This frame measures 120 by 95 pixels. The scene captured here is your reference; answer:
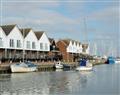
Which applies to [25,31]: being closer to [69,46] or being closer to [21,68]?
[21,68]

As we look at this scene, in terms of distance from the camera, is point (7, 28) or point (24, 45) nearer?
point (7, 28)

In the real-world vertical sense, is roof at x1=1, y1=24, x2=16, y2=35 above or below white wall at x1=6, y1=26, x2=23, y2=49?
above

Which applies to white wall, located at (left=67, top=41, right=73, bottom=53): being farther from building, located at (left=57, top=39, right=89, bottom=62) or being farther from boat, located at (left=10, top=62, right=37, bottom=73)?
boat, located at (left=10, top=62, right=37, bottom=73)

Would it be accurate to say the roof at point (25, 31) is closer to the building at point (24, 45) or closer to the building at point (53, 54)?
the building at point (24, 45)

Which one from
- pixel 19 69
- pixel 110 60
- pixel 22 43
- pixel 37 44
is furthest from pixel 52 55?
pixel 110 60

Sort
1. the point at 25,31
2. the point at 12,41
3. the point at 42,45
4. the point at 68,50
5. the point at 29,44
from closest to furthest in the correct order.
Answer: the point at 12,41 → the point at 25,31 → the point at 29,44 → the point at 42,45 → the point at 68,50

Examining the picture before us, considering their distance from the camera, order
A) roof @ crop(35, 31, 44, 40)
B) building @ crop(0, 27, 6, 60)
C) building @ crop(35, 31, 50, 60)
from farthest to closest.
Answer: roof @ crop(35, 31, 44, 40)
building @ crop(35, 31, 50, 60)
building @ crop(0, 27, 6, 60)

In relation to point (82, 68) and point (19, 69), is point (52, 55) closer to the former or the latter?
point (82, 68)

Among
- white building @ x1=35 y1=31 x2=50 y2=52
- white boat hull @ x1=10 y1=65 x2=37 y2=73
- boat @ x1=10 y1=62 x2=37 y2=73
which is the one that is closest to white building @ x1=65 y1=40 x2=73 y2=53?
white building @ x1=35 y1=31 x2=50 y2=52

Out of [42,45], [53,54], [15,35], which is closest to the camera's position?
[15,35]

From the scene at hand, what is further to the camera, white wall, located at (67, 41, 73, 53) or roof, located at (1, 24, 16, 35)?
white wall, located at (67, 41, 73, 53)

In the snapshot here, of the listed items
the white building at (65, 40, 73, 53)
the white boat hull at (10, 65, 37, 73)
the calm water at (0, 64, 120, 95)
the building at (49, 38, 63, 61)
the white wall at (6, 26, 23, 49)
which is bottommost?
the calm water at (0, 64, 120, 95)

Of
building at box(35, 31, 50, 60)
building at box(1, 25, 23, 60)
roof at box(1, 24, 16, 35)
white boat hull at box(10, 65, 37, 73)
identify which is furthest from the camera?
building at box(35, 31, 50, 60)

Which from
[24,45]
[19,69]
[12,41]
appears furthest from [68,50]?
[19,69]
